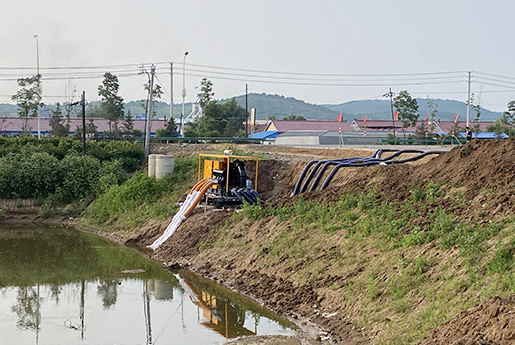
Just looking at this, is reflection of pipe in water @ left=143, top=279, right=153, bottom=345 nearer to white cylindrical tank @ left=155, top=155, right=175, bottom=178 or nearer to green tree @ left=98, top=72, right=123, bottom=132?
white cylindrical tank @ left=155, top=155, right=175, bottom=178

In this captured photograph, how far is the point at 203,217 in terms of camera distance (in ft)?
81.8

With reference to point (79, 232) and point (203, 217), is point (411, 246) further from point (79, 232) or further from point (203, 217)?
point (79, 232)

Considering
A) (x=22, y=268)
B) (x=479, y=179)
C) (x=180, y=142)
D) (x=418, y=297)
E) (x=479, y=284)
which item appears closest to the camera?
(x=479, y=284)

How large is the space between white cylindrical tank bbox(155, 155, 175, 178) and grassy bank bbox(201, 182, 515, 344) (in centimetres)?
1275

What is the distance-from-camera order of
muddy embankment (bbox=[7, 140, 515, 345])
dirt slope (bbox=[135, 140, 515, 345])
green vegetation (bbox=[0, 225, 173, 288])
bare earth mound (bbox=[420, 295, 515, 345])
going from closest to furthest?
bare earth mound (bbox=[420, 295, 515, 345]) < dirt slope (bbox=[135, 140, 515, 345]) < muddy embankment (bbox=[7, 140, 515, 345]) < green vegetation (bbox=[0, 225, 173, 288])

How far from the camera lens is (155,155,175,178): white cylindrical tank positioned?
3369 centimetres

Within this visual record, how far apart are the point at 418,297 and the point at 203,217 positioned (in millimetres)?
12830

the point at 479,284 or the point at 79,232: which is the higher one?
the point at 479,284

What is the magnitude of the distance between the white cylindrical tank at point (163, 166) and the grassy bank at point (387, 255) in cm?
1275

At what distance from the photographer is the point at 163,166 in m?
33.8

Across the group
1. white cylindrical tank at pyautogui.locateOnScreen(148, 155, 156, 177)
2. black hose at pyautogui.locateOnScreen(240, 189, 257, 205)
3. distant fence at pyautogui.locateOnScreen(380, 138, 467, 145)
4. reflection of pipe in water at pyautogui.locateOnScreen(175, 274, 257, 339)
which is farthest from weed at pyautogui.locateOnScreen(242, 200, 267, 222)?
distant fence at pyautogui.locateOnScreen(380, 138, 467, 145)

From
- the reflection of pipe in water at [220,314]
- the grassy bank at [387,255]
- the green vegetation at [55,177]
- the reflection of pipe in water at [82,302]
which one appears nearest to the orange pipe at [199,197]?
the grassy bank at [387,255]

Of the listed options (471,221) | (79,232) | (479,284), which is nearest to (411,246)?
(471,221)

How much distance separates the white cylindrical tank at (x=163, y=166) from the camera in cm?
3369
